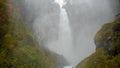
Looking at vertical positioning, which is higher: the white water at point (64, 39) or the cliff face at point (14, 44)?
Answer: the white water at point (64, 39)

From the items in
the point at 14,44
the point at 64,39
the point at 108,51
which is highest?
the point at 64,39

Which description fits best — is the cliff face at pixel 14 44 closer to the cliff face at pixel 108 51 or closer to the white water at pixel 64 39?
the cliff face at pixel 108 51

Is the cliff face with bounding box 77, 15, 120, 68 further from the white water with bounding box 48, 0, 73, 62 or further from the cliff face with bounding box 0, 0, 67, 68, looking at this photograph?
the white water with bounding box 48, 0, 73, 62

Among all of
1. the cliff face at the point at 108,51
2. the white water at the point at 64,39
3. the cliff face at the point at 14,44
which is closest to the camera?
the cliff face at the point at 14,44

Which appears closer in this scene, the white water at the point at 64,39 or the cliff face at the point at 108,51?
the cliff face at the point at 108,51

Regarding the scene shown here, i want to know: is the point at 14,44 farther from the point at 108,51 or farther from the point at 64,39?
the point at 64,39

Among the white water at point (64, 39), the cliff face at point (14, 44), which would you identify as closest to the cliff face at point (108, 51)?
the cliff face at point (14, 44)

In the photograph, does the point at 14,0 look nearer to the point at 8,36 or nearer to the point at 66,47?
the point at 8,36

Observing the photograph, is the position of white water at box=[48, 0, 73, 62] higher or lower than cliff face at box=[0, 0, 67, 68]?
higher

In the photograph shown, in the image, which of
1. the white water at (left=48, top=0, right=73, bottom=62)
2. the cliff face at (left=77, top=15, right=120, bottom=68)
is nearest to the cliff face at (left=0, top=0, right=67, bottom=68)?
the cliff face at (left=77, top=15, right=120, bottom=68)

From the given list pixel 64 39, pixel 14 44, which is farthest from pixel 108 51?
pixel 64 39

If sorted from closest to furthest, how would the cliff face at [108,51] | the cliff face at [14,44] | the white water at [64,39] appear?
the cliff face at [14,44]
the cliff face at [108,51]
the white water at [64,39]

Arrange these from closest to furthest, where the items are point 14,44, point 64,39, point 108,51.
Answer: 1. point 14,44
2. point 108,51
3. point 64,39

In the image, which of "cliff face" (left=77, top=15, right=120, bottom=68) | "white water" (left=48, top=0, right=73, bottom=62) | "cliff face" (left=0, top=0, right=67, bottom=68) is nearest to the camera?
"cliff face" (left=0, top=0, right=67, bottom=68)
